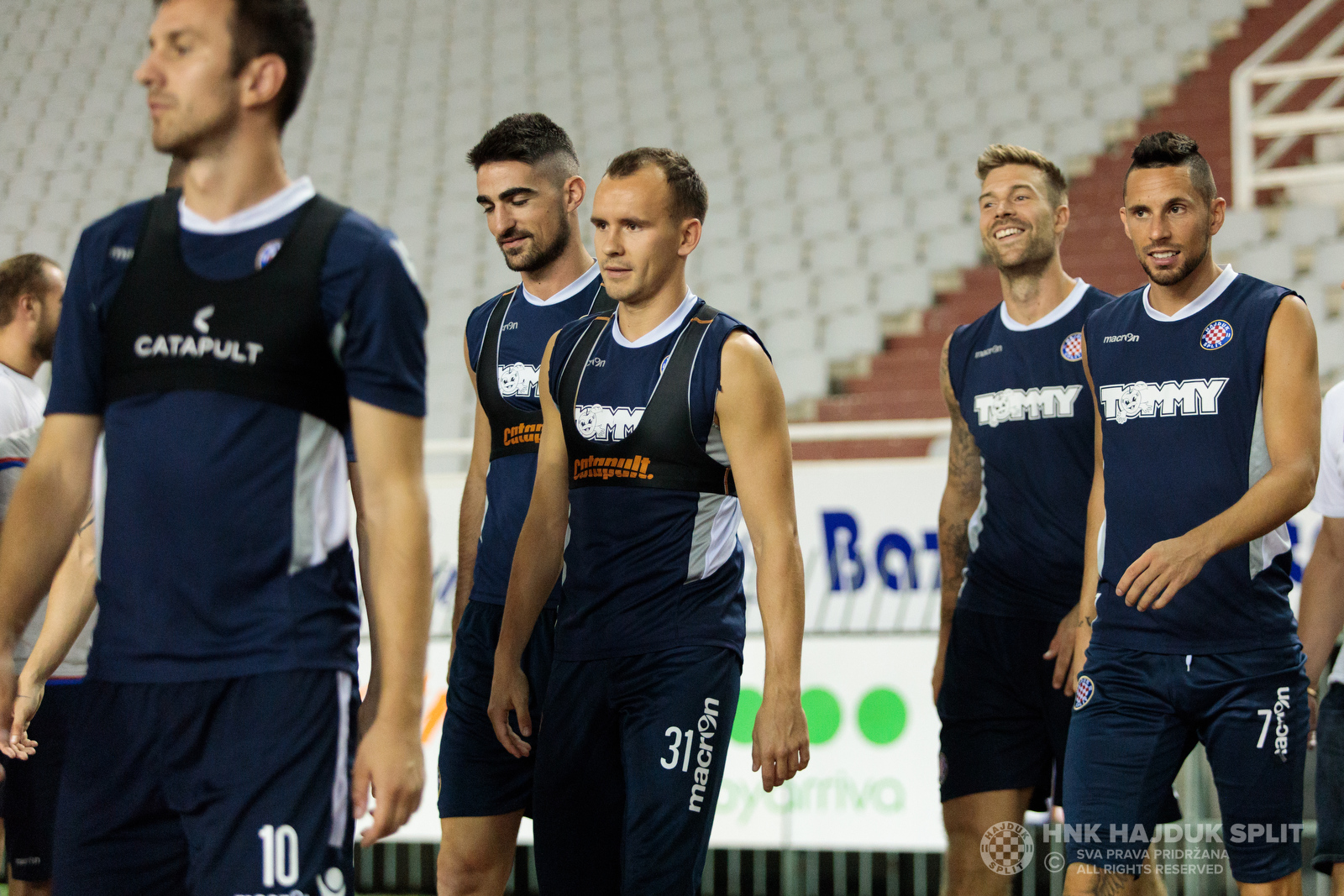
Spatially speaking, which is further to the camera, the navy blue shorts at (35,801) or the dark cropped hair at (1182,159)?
the navy blue shorts at (35,801)

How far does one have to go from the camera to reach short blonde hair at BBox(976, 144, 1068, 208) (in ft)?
15.5

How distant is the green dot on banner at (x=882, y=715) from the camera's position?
6.25m

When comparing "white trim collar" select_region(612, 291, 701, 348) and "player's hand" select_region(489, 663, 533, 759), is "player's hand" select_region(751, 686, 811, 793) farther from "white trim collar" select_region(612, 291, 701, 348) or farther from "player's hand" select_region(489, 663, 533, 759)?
"white trim collar" select_region(612, 291, 701, 348)

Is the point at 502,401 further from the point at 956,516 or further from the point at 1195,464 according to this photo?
the point at 1195,464

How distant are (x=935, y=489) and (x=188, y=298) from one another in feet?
15.2

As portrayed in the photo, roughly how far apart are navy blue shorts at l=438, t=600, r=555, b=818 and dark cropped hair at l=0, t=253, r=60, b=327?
6.41 feet

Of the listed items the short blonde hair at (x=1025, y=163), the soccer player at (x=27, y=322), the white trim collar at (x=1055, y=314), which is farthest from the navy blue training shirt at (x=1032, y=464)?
the soccer player at (x=27, y=322)

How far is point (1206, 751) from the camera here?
144 inches

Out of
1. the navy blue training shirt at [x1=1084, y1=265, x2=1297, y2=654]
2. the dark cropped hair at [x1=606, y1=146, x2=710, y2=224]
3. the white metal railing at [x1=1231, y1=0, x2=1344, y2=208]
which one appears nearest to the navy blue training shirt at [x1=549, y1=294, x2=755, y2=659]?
the dark cropped hair at [x1=606, y1=146, x2=710, y2=224]

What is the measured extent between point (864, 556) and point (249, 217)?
4.52m

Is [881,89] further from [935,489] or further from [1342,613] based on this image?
[1342,613]

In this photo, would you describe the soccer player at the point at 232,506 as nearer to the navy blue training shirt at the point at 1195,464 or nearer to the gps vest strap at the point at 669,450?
the gps vest strap at the point at 669,450

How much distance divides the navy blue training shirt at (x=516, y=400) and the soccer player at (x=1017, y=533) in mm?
1420

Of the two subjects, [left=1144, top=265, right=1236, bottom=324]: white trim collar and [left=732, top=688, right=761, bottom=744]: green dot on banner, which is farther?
[left=732, top=688, right=761, bottom=744]: green dot on banner
